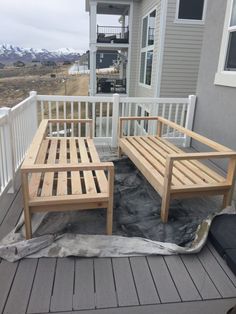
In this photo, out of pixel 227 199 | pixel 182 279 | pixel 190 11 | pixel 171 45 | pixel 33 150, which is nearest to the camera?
pixel 182 279

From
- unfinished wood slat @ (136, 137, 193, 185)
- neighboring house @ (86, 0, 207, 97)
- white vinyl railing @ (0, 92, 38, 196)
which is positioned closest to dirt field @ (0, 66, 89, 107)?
neighboring house @ (86, 0, 207, 97)

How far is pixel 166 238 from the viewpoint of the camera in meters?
2.17

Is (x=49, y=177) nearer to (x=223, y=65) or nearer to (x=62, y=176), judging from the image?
(x=62, y=176)

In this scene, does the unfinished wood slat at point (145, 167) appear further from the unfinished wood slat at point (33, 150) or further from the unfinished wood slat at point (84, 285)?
the unfinished wood slat at point (33, 150)

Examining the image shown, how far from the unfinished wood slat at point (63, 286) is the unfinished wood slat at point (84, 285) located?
0.03 m

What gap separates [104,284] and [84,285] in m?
0.13

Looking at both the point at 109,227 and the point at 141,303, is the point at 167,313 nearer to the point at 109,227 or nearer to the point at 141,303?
the point at 141,303

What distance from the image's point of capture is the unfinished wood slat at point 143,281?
1.59 m

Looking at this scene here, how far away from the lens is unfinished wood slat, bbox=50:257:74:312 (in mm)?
1518

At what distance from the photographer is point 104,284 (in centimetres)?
168

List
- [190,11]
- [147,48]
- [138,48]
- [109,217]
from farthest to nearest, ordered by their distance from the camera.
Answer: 1. [138,48]
2. [147,48]
3. [190,11]
4. [109,217]

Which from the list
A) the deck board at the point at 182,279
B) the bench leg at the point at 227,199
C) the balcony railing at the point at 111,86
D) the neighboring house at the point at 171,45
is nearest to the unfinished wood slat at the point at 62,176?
the deck board at the point at 182,279

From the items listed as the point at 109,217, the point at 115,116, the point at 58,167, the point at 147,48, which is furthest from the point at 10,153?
the point at 147,48

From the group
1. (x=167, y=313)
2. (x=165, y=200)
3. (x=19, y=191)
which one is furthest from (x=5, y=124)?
(x=167, y=313)
